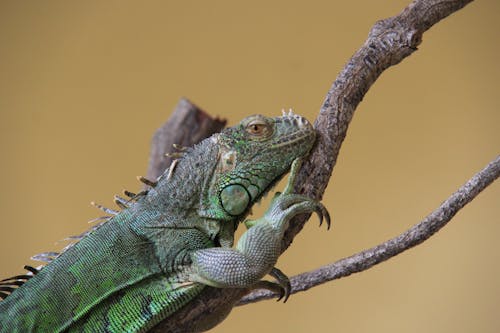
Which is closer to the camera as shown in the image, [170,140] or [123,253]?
[123,253]

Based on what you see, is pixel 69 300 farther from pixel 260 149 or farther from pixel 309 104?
pixel 309 104

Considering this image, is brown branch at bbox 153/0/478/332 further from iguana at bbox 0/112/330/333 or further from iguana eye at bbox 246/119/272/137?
iguana eye at bbox 246/119/272/137

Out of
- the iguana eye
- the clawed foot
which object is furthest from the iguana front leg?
the iguana eye

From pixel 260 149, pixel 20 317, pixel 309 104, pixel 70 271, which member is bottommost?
pixel 20 317

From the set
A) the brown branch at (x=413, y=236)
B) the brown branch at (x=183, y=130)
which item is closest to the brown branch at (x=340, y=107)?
the brown branch at (x=413, y=236)

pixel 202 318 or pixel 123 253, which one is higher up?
pixel 123 253

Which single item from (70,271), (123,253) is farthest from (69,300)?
(123,253)

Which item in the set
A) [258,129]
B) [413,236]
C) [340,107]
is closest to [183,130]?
[258,129]

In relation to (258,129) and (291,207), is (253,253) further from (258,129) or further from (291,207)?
(258,129)
